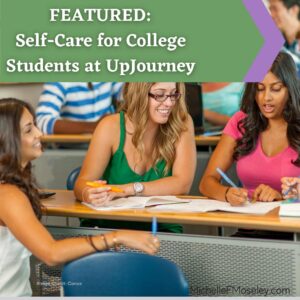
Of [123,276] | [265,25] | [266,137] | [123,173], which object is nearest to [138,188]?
[123,173]

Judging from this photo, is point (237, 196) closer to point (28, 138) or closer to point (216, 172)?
point (216, 172)

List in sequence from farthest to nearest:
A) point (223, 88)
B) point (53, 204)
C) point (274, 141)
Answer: point (223, 88)
point (274, 141)
point (53, 204)

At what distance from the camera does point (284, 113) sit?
323cm

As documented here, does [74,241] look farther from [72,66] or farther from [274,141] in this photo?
[72,66]

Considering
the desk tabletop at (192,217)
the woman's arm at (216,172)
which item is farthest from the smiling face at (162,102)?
the desk tabletop at (192,217)

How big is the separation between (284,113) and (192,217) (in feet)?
2.55

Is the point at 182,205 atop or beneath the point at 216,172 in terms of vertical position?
beneath

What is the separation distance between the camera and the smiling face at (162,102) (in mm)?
3230

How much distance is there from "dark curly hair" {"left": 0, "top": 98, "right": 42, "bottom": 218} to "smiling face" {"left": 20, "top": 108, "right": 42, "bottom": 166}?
1.0 inches

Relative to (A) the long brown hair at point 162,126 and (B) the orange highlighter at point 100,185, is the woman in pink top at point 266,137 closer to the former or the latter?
(A) the long brown hair at point 162,126

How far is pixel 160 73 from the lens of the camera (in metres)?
4.57

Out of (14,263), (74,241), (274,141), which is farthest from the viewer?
(274,141)

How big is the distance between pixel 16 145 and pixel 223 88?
12.7 feet

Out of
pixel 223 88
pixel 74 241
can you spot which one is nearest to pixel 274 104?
pixel 74 241
